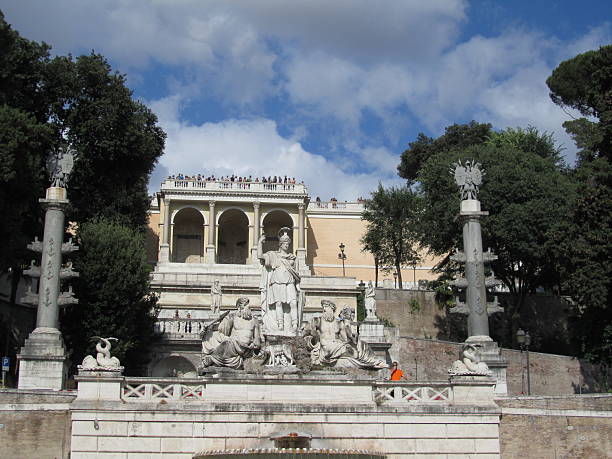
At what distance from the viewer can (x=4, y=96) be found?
3164 cm

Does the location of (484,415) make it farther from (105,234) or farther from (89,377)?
(105,234)

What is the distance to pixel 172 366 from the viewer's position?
32.7m

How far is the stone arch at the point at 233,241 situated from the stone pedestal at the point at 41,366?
3633 cm

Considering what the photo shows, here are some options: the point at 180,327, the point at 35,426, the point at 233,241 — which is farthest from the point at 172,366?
the point at 233,241

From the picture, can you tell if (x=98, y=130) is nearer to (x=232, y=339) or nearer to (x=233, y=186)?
(x=232, y=339)

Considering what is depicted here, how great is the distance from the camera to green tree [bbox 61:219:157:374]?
2939 cm

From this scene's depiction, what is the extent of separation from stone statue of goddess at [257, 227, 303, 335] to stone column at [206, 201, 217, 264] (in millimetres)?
34298

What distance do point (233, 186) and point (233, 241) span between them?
19.9ft

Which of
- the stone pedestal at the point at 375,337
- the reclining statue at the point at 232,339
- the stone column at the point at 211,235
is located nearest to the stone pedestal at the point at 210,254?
the stone column at the point at 211,235

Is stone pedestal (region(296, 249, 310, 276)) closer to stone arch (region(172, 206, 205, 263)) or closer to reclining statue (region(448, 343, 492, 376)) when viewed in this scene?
stone arch (region(172, 206, 205, 263))

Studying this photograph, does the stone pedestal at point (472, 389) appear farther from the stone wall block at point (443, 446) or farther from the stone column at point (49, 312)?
the stone column at point (49, 312)

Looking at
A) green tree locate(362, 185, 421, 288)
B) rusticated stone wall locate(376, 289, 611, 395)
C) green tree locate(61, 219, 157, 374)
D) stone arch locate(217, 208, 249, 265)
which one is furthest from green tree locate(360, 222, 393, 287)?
green tree locate(61, 219, 157, 374)

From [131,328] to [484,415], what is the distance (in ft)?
48.5

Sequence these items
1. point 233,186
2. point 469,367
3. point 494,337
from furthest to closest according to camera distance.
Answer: point 233,186, point 494,337, point 469,367
